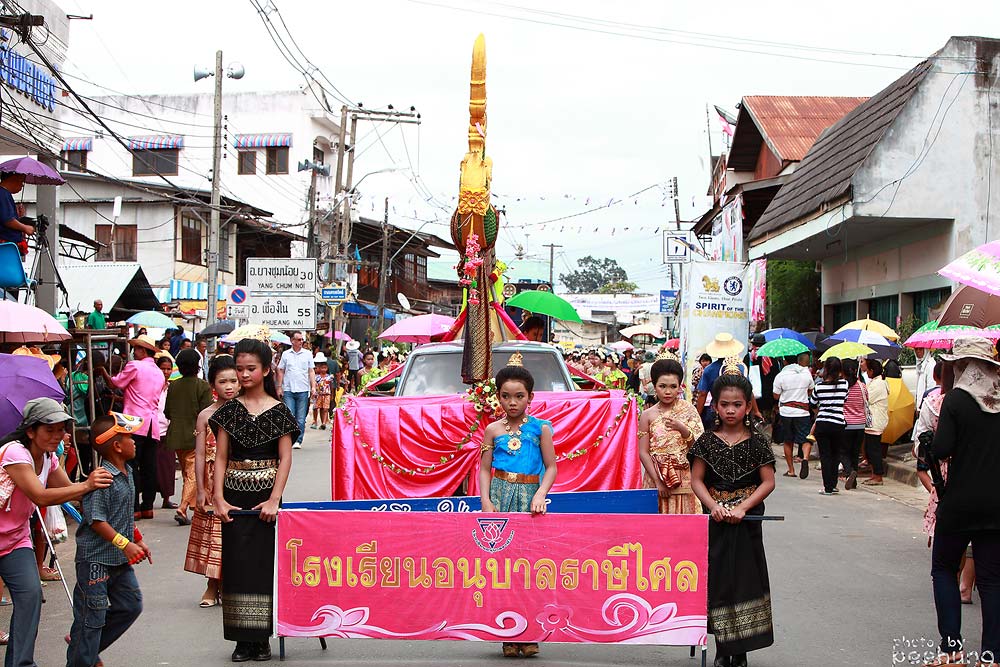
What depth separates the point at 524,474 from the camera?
6.34 m

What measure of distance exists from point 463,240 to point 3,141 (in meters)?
8.60

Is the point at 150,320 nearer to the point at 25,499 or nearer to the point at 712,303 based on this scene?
the point at 712,303

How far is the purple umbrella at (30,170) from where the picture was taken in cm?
1150

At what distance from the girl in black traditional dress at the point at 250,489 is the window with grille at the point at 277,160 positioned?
4454 centimetres

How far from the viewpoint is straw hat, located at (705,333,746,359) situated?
19875mm

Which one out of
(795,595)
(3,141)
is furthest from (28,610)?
(3,141)

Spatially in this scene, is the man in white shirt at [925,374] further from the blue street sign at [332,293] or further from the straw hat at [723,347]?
the blue street sign at [332,293]

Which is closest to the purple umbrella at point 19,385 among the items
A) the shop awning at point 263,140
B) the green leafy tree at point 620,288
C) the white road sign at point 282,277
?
the white road sign at point 282,277

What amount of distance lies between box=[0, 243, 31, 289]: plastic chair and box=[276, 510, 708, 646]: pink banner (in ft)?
23.6

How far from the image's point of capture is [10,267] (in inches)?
456

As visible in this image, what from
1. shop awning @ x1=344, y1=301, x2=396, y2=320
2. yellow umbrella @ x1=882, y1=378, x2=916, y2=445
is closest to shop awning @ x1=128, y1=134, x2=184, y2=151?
shop awning @ x1=344, y1=301, x2=396, y2=320

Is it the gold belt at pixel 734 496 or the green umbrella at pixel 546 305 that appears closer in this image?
the gold belt at pixel 734 496

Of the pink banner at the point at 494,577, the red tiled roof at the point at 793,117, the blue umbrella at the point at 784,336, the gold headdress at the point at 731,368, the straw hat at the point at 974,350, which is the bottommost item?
the pink banner at the point at 494,577

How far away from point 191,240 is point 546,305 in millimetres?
26749
